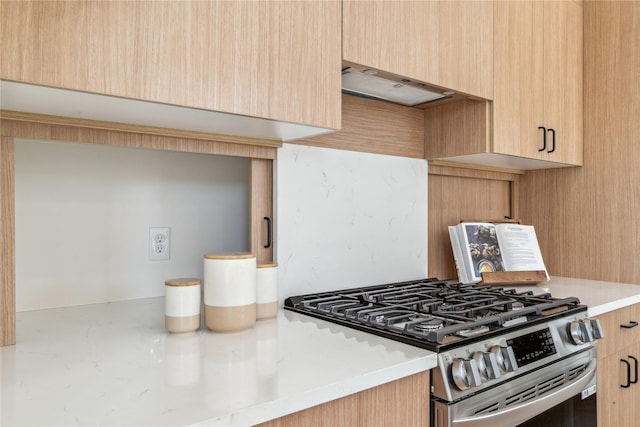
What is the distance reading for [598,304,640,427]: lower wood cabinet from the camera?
156 cm

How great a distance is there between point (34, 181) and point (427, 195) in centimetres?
144

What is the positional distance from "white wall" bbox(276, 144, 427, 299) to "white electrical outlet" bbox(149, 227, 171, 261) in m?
0.37

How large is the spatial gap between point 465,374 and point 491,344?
15 cm

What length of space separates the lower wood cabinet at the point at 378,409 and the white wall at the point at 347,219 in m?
0.62

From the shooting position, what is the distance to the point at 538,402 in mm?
1147

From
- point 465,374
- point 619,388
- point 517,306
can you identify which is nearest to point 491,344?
point 465,374

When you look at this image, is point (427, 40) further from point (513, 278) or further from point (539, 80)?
point (513, 278)

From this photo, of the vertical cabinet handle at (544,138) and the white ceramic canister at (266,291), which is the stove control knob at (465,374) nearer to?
the white ceramic canister at (266,291)

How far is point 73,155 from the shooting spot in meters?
1.28

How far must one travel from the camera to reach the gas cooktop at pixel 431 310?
1.04m

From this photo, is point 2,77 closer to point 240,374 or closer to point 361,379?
point 240,374

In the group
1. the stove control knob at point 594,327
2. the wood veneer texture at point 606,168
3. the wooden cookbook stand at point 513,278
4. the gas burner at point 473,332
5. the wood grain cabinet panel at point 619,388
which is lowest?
the wood grain cabinet panel at point 619,388

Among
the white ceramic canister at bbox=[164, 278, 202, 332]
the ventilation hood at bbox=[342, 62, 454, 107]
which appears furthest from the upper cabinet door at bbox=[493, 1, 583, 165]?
the white ceramic canister at bbox=[164, 278, 202, 332]

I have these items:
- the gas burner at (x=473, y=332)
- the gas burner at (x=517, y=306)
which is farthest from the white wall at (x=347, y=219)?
the gas burner at (x=473, y=332)
